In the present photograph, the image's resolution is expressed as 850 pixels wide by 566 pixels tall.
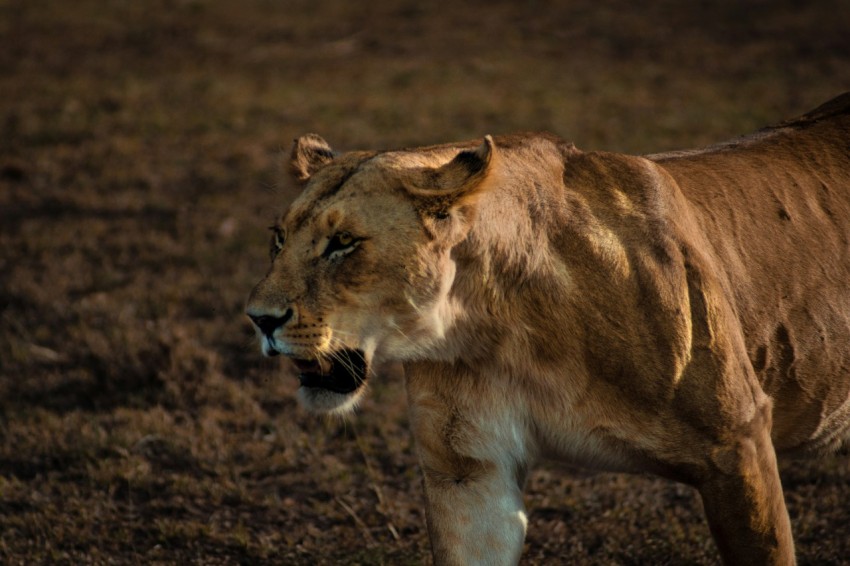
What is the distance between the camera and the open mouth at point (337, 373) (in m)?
2.94

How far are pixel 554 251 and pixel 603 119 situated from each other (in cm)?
735

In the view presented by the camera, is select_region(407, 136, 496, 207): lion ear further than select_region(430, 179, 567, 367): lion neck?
No

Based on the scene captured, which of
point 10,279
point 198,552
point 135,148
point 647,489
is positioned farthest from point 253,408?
point 135,148

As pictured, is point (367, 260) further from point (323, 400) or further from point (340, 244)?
point (323, 400)

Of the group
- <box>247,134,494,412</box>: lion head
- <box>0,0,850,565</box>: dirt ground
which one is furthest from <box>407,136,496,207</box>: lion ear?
<box>0,0,850,565</box>: dirt ground

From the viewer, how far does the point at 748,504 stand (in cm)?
299

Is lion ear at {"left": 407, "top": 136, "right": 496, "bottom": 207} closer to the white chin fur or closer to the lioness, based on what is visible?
the lioness

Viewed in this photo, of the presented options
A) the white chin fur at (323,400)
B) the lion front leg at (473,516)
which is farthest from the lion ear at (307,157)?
the lion front leg at (473,516)

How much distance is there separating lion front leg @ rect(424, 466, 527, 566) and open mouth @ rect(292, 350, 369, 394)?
349 millimetres

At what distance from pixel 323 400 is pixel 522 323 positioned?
561 millimetres

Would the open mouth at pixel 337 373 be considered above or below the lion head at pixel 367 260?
below

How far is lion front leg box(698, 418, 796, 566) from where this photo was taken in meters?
2.96

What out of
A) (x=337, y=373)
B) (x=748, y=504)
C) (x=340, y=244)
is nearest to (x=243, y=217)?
(x=337, y=373)

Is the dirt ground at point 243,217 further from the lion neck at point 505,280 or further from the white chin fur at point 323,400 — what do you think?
the lion neck at point 505,280
